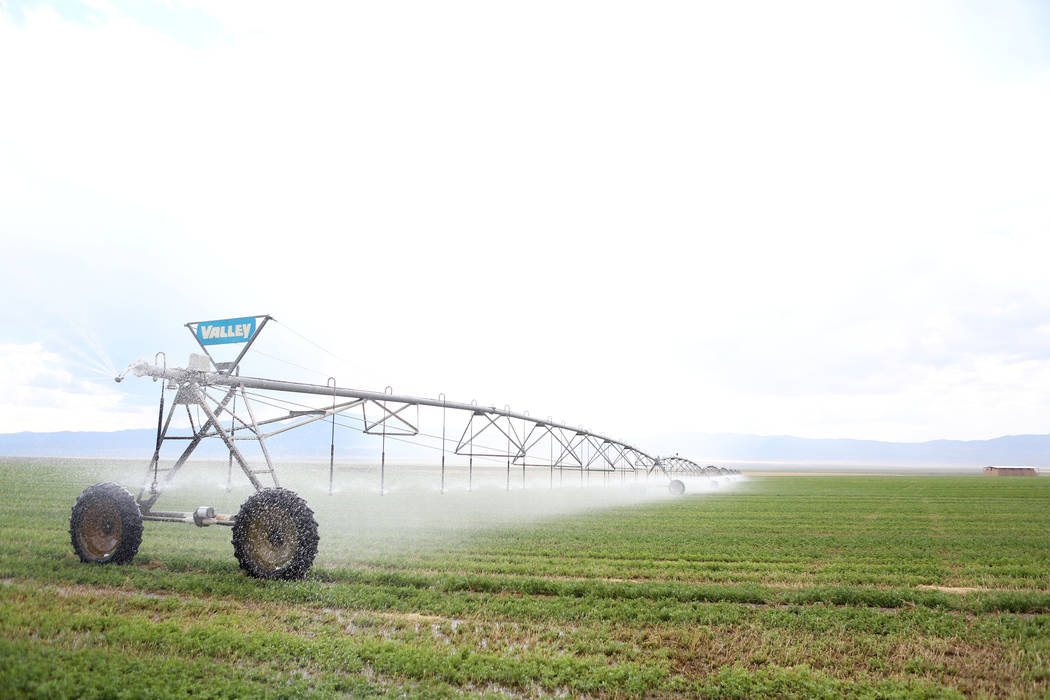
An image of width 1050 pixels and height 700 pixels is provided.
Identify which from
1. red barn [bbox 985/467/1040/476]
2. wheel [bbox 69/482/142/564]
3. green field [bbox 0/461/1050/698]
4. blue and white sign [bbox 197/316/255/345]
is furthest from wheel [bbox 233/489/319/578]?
red barn [bbox 985/467/1040/476]

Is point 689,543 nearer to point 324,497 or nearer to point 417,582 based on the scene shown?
point 417,582

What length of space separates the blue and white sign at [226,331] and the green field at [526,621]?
6.38 meters

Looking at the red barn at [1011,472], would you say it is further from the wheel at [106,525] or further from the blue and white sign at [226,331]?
the wheel at [106,525]

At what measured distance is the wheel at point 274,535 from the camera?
14.6 meters

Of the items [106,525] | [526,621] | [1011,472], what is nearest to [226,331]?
[106,525]

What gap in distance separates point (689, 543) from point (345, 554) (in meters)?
12.3

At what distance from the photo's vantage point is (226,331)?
18.9 metres

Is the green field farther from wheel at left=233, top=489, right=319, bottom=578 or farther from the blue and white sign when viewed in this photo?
the blue and white sign

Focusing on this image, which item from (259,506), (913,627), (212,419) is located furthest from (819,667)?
(212,419)

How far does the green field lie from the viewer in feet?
28.6

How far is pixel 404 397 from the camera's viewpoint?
27.2 m

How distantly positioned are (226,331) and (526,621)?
517 inches

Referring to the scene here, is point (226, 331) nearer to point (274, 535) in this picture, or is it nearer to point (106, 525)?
point (106, 525)

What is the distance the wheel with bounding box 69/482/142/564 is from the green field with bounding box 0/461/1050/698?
1.65 ft
